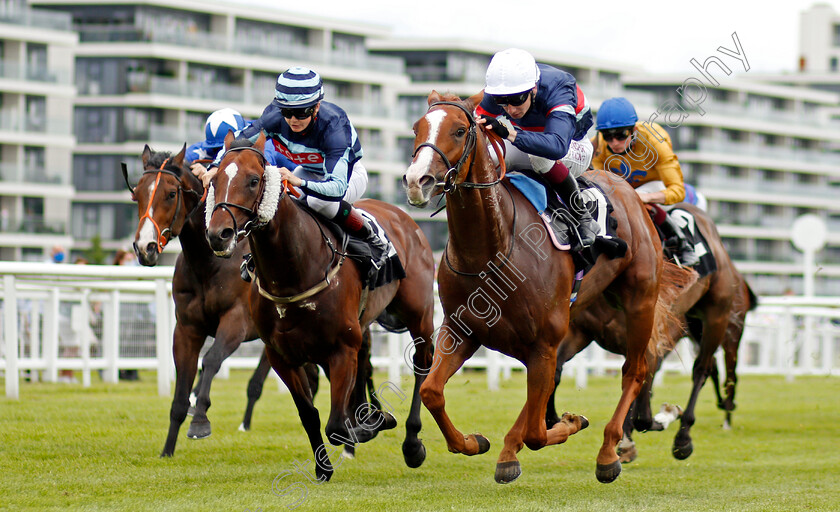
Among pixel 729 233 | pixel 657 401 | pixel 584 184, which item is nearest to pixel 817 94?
pixel 729 233

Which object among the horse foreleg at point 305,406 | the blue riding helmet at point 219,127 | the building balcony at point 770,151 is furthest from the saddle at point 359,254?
the building balcony at point 770,151

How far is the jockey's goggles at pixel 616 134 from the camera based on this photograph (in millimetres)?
7972

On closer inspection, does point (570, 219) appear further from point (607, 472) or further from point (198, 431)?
point (198, 431)

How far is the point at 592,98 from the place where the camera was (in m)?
65.9

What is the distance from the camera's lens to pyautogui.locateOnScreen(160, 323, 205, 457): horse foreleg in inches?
279

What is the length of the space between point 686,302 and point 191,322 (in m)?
4.08

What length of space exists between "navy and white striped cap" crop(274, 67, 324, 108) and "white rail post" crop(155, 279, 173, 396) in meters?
5.09

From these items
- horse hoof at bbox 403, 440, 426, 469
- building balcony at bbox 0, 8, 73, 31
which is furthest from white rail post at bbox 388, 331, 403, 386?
building balcony at bbox 0, 8, 73, 31

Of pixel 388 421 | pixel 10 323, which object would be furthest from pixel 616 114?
pixel 10 323

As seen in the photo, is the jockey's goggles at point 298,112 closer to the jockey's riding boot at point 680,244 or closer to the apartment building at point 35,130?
the jockey's riding boot at point 680,244

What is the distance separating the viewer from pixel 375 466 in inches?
283

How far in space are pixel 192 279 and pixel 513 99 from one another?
2946mm

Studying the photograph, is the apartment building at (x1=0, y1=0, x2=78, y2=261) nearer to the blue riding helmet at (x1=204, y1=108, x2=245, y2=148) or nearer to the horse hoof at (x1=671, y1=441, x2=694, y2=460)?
the blue riding helmet at (x1=204, y1=108, x2=245, y2=148)

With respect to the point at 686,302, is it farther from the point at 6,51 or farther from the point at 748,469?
the point at 6,51
